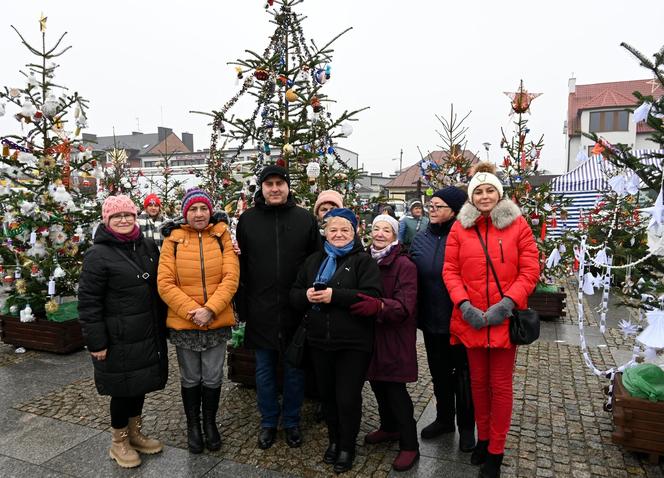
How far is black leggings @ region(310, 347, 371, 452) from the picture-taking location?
10.3 ft

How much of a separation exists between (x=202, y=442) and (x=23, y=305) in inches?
161

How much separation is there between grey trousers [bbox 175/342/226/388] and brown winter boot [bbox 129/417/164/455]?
18.4 inches

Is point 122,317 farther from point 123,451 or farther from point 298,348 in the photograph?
point 298,348

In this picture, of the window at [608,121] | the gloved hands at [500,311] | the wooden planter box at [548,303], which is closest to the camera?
the gloved hands at [500,311]

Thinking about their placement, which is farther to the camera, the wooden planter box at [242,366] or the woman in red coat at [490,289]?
the wooden planter box at [242,366]

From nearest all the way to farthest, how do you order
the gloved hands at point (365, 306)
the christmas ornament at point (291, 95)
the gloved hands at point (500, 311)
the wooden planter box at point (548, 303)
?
the gloved hands at point (500, 311)
the gloved hands at point (365, 306)
the christmas ornament at point (291, 95)
the wooden planter box at point (548, 303)

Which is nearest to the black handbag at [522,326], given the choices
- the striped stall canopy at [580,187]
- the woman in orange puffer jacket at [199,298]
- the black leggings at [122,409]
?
the woman in orange puffer jacket at [199,298]

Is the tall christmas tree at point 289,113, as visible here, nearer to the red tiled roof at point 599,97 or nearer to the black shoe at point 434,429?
the black shoe at point 434,429

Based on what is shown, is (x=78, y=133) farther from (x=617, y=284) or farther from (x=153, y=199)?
(x=617, y=284)

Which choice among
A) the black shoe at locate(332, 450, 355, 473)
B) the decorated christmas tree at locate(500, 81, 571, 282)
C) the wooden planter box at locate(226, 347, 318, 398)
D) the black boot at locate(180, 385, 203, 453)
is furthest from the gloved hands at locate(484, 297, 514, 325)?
the decorated christmas tree at locate(500, 81, 571, 282)

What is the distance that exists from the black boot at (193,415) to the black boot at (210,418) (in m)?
0.05

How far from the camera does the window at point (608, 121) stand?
31375mm

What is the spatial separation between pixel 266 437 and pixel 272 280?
4.09 ft

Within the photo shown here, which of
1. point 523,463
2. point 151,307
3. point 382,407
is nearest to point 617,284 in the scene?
point 523,463
